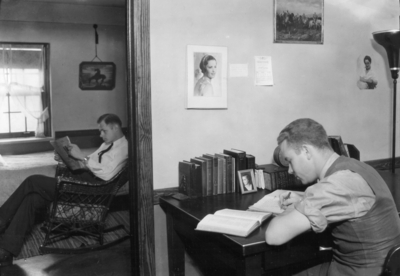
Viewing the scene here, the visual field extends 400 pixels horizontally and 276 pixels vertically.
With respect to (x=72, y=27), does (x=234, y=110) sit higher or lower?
lower

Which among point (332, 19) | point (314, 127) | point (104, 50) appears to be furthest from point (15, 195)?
point (332, 19)

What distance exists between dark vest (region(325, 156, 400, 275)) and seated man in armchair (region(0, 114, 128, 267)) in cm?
166

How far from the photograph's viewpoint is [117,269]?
3.31 m

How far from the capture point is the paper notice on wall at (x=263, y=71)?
3.38 meters

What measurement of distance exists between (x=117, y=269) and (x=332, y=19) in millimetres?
2904

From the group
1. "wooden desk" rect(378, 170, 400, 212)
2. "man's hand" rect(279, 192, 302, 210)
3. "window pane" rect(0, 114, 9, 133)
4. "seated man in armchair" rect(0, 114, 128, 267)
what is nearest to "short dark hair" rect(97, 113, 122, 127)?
"seated man in armchair" rect(0, 114, 128, 267)

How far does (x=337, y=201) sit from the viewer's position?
1943mm

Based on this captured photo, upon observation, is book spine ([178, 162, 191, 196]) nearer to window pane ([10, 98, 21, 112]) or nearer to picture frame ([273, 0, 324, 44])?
window pane ([10, 98, 21, 112])

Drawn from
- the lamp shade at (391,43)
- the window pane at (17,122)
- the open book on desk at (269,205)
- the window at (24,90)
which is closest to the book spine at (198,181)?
the open book on desk at (269,205)

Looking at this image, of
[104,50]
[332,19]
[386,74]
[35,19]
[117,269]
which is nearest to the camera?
[35,19]

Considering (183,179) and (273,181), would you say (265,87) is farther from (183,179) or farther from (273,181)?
(183,179)

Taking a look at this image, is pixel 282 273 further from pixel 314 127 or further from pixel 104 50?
pixel 104 50

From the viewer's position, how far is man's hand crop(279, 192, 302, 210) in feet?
8.20

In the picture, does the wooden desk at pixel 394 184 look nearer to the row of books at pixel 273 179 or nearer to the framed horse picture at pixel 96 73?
the row of books at pixel 273 179
